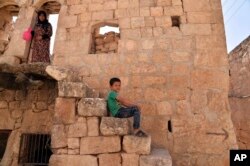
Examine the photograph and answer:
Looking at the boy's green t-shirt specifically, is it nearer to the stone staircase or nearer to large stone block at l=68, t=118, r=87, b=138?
the stone staircase

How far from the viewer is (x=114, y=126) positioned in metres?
3.30

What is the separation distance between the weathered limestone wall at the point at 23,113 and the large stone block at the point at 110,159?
223cm

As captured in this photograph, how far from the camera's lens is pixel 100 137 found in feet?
11.0

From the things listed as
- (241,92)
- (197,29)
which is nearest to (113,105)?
(197,29)

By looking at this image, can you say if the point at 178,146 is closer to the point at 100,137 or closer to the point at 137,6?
the point at 100,137

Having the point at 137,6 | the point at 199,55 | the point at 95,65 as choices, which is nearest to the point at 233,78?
the point at 199,55

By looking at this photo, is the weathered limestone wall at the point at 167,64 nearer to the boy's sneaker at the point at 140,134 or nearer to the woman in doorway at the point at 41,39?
the woman in doorway at the point at 41,39

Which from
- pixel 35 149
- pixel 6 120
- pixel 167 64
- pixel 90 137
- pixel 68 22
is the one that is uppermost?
pixel 68 22

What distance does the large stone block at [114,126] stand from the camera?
10.8 feet

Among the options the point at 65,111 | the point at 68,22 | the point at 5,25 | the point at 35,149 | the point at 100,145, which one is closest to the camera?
the point at 100,145

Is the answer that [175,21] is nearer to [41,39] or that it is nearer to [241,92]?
[41,39]

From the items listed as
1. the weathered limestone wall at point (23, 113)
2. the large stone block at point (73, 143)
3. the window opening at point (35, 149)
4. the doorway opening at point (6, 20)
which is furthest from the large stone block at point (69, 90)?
the doorway opening at point (6, 20)

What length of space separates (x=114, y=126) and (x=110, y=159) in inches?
18.1

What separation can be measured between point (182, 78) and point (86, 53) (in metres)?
2.09
